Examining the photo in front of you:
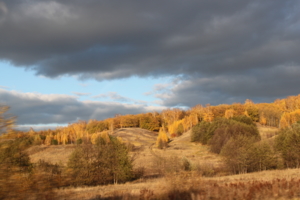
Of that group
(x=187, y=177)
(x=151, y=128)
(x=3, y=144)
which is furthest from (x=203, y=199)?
(x=151, y=128)

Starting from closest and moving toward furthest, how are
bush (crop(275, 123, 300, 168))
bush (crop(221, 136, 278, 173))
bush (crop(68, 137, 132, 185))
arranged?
bush (crop(68, 137, 132, 185)) < bush (crop(221, 136, 278, 173)) < bush (crop(275, 123, 300, 168))

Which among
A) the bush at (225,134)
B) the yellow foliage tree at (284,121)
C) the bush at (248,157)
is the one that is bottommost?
the bush at (248,157)

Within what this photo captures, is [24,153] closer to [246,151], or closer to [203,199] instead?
[203,199]

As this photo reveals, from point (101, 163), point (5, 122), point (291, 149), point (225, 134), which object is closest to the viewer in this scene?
point (5, 122)

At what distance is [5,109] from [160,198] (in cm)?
995

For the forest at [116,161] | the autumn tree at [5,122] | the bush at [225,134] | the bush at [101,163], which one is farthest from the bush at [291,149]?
the autumn tree at [5,122]

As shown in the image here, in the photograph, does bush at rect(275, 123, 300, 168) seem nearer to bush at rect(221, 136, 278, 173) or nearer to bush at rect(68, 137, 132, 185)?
bush at rect(221, 136, 278, 173)

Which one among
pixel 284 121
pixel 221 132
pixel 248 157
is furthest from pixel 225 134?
pixel 284 121

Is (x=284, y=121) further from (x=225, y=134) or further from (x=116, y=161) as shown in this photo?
(x=116, y=161)

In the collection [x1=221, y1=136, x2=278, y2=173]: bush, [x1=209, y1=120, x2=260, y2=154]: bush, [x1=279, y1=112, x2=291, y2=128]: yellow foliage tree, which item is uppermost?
[x1=279, y1=112, x2=291, y2=128]: yellow foliage tree

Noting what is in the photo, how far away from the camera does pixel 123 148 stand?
131ft

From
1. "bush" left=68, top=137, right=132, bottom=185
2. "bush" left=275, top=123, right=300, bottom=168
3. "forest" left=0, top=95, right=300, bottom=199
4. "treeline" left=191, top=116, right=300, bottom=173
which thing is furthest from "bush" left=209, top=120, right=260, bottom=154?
"bush" left=68, top=137, right=132, bottom=185

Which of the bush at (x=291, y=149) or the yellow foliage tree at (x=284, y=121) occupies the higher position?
the yellow foliage tree at (x=284, y=121)

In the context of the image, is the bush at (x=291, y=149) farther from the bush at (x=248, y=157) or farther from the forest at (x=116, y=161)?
the bush at (x=248, y=157)
